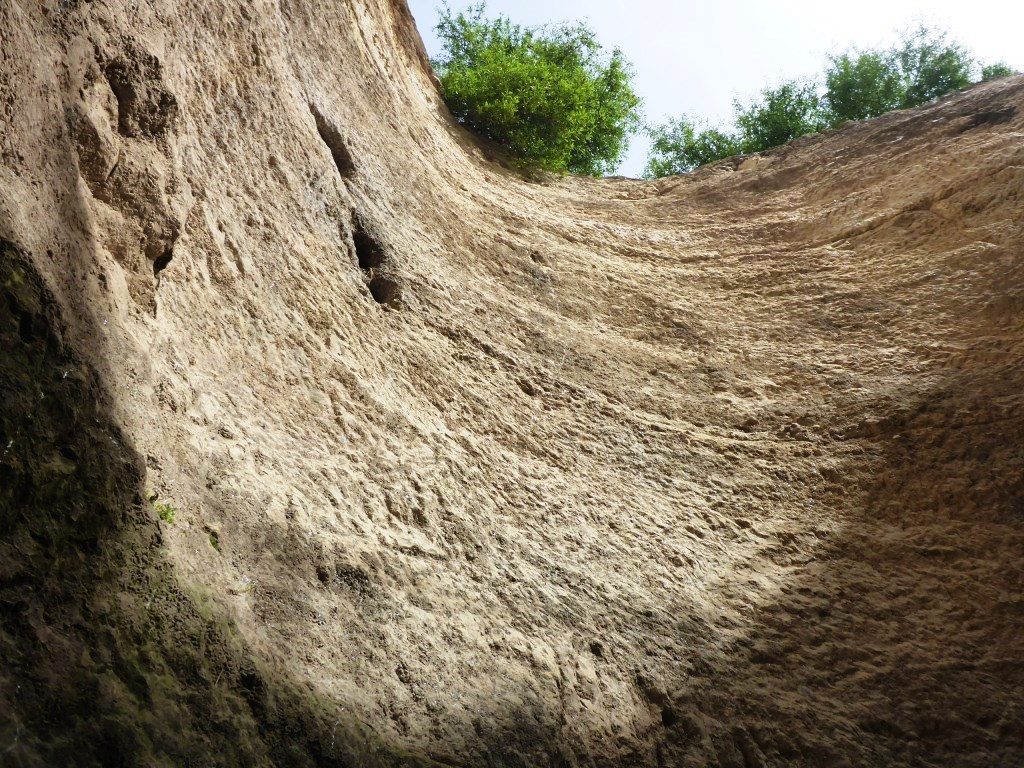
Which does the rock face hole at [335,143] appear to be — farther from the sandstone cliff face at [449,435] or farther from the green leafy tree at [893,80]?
the green leafy tree at [893,80]

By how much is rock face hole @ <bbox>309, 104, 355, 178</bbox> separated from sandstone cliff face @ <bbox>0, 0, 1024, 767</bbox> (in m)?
0.04

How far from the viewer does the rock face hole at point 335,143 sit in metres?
6.79

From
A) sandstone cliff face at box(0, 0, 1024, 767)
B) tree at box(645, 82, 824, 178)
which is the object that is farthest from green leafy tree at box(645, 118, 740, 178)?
sandstone cliff face at box(0, 0, 1024, 767)

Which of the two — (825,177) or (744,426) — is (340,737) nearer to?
(744,426)

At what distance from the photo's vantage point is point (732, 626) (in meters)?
5.27

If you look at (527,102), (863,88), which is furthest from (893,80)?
(527,102)

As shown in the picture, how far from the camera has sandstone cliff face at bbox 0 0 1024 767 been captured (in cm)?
279

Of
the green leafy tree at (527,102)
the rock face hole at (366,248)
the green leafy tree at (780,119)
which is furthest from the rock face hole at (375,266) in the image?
the green leafy tree at (780,119)

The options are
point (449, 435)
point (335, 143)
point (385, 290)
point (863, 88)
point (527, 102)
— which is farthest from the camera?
point (863, 88)

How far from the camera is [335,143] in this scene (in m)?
6.86

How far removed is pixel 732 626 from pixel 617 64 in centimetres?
1203

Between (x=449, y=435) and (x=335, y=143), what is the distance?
9.11ft

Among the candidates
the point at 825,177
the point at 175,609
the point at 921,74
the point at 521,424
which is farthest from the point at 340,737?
the point at 921,74

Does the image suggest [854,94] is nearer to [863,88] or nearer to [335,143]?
[863,88]
